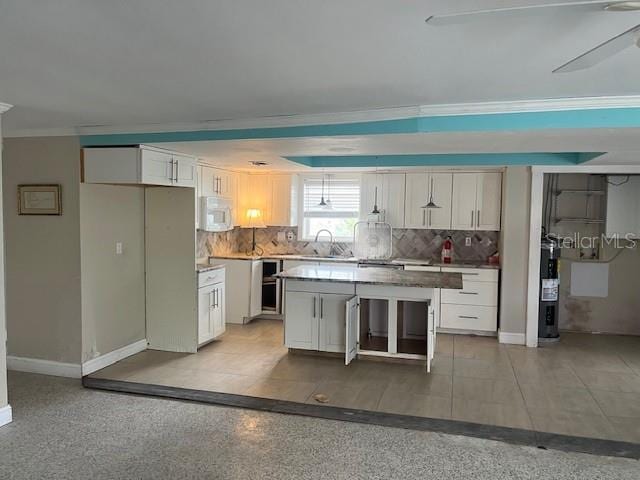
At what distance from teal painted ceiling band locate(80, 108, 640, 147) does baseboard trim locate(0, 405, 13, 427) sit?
2.43 metres

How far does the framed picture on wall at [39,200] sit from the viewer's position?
14.8ft

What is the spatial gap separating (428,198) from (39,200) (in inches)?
176

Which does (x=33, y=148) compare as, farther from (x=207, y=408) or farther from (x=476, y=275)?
(x=476, y=275)

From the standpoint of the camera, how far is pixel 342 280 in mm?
4820

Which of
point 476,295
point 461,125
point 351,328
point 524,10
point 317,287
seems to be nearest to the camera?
point 524,10

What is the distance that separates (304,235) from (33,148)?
366cm

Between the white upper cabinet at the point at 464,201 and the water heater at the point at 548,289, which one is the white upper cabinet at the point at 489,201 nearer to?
the white upper cabinet at the point at 464,201

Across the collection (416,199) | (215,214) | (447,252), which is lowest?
(447,252)

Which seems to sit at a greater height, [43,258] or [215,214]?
[215,214]

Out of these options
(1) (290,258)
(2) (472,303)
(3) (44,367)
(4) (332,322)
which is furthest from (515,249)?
(3) (44,367)

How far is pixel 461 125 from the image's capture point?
3346 mm

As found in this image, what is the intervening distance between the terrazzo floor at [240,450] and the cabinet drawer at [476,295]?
117 inches

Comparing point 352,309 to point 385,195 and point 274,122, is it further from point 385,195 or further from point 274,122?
point 385,195

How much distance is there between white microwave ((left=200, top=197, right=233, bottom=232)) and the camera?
5812 millimetres
